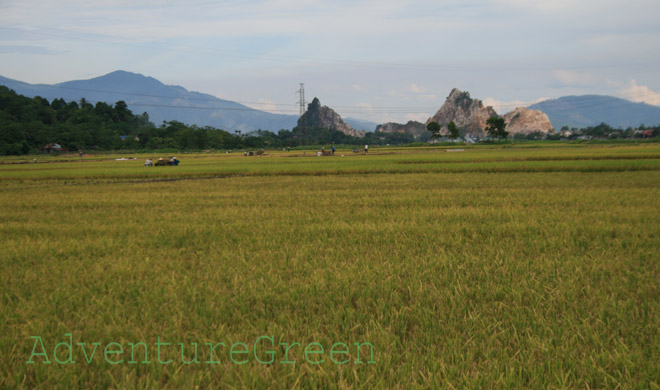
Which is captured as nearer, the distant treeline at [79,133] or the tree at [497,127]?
the distant treeline at [79,133]

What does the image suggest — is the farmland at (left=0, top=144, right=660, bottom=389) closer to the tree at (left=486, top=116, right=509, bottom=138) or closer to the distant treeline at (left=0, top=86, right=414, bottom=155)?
the distant treeline at (left=0, top=86, right=414, bottom=155)

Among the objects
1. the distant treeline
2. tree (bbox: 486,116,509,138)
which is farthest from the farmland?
tree (bbox: 486,116,509,138)

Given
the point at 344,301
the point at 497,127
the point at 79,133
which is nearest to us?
the point at 344,301

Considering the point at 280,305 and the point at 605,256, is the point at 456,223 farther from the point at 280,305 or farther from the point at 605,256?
the point at 280,305

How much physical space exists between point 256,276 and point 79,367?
2.19m

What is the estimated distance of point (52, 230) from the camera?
26.6ft

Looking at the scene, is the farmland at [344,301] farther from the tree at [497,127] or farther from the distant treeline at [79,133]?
the tree at [497,127]

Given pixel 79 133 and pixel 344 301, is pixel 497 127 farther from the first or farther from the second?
pixel 344 301

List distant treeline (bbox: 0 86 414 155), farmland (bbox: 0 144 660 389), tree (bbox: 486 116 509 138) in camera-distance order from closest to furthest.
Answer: farmland (bbox: 0 144 660 389)
distant treeline (bbox: 0 86 414 155)
tree (bbox: 486 116 509 138)

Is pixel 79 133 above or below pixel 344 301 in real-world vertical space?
above

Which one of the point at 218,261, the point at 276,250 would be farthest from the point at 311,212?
the point at 218,261

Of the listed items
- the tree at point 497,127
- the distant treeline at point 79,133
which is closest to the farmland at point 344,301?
the distant treeline at point 79,133

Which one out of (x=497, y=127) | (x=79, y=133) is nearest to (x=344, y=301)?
(x=79, y=133)

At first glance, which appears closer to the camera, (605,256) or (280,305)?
(280,305)
